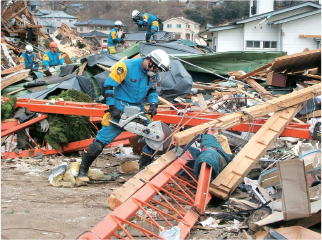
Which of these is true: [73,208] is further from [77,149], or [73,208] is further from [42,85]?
[42,85]

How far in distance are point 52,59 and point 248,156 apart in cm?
898

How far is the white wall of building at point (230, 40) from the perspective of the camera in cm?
2220

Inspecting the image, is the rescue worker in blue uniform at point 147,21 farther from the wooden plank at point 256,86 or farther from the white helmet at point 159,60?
the white helmet at point 159,60

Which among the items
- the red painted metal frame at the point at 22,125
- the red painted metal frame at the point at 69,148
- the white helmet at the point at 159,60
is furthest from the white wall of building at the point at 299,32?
the white helmet at the point at 159,60

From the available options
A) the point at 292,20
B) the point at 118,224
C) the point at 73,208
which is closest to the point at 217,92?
the point at 73,208

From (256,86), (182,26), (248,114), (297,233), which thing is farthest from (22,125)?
(182,26)

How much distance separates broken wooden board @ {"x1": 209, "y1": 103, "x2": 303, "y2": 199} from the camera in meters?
4.61

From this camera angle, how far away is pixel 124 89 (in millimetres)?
5805

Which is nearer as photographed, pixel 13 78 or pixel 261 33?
pixel 13 78

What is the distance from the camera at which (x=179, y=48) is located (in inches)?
470

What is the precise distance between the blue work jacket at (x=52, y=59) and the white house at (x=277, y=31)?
12.0m

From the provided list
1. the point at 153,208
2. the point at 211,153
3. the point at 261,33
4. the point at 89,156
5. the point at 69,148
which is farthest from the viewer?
the point at 261,33

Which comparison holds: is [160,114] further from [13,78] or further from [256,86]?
[13,78]

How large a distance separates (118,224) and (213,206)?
1562 mm
